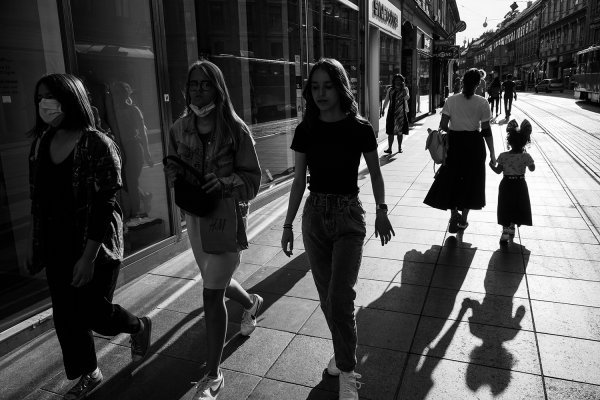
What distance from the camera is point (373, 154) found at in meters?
2.80

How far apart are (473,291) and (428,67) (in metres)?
28.7

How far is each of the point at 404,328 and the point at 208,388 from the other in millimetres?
1552

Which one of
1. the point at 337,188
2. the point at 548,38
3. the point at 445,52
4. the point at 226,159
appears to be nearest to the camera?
the point at 337,188

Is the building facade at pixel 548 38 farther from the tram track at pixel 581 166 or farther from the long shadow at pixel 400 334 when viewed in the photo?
the long shadow at pixel 400 334

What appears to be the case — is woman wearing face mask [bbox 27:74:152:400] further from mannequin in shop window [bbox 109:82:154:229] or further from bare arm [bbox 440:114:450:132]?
bare arm [bbox 440:114:450:132]

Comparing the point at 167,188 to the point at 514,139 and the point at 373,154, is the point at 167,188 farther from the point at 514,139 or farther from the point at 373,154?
the point at 514,139

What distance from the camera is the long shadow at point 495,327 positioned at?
9.86 feet

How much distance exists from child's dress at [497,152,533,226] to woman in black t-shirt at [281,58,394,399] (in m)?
3.19

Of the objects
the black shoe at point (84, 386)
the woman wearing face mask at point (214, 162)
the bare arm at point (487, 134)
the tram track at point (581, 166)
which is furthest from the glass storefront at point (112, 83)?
the tram track at point (581, 166)

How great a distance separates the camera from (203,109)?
9.18 ft

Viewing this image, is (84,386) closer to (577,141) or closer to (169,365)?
(169,365)

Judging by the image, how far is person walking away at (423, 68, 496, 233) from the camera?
5477 mm

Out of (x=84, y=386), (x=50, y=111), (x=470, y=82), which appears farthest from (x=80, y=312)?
(x=470, y=82)

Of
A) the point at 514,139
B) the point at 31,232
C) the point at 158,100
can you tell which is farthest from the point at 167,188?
the point at 514,139
